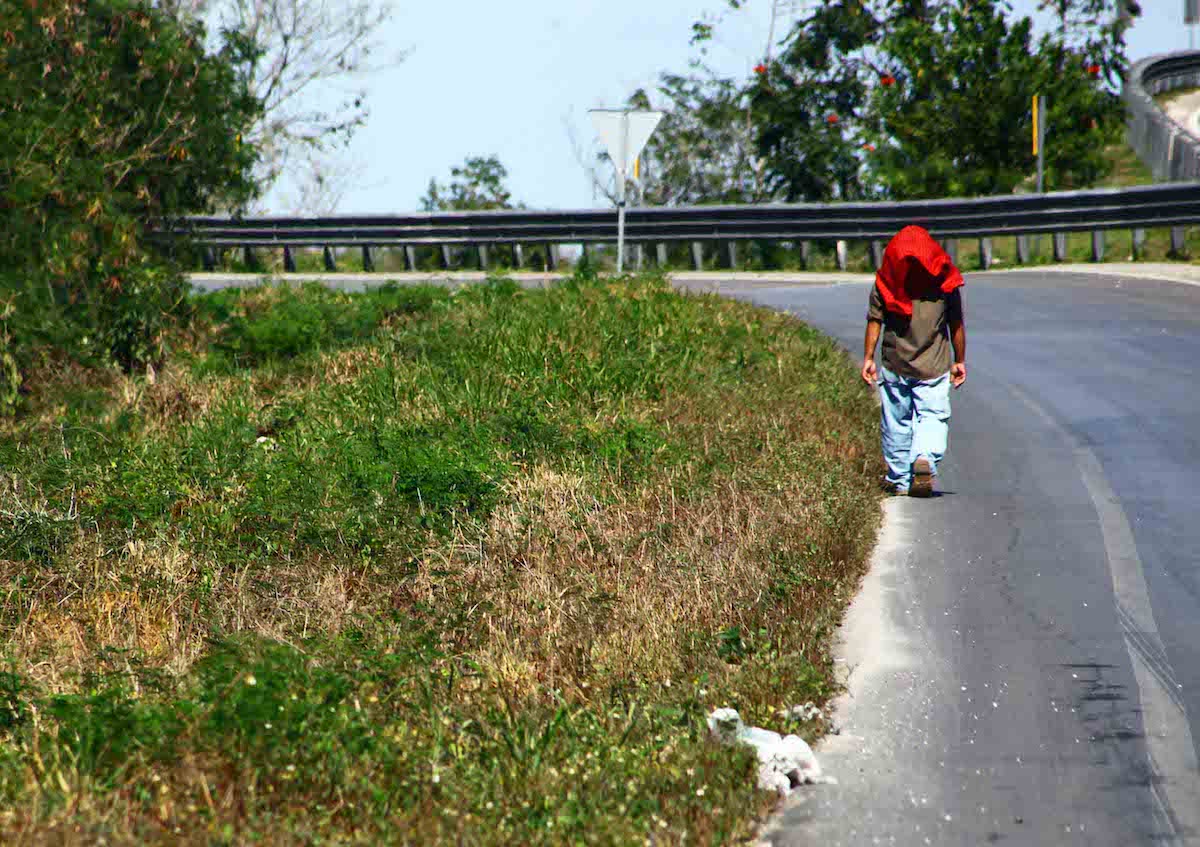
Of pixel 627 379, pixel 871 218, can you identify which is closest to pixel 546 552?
pixel 627 379

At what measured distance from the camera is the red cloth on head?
945 centimetres

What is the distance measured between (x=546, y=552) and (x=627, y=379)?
4.20 m

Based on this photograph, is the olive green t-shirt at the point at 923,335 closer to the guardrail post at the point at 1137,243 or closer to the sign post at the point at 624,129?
the sign post at the point at 624,129

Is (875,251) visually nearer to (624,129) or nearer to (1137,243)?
(1137,243)

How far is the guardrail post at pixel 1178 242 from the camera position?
2230 cm

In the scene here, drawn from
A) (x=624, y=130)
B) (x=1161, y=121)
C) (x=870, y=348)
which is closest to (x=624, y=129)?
(x=624, y=130)

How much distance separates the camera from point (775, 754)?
5.14m

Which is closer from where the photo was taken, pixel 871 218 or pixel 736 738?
pixel 736 738

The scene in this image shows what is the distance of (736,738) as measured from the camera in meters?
5.17

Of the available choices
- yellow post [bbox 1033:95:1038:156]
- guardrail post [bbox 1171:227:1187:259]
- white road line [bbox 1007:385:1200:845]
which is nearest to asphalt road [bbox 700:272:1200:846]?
white road line [bbox 1007:385:1200:845]

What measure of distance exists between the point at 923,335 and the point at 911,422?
545mm

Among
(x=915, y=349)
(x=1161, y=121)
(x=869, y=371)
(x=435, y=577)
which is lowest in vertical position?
(x=435, y=577)

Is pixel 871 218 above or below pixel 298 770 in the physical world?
above

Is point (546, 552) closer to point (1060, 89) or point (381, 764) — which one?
point (381, 764)
